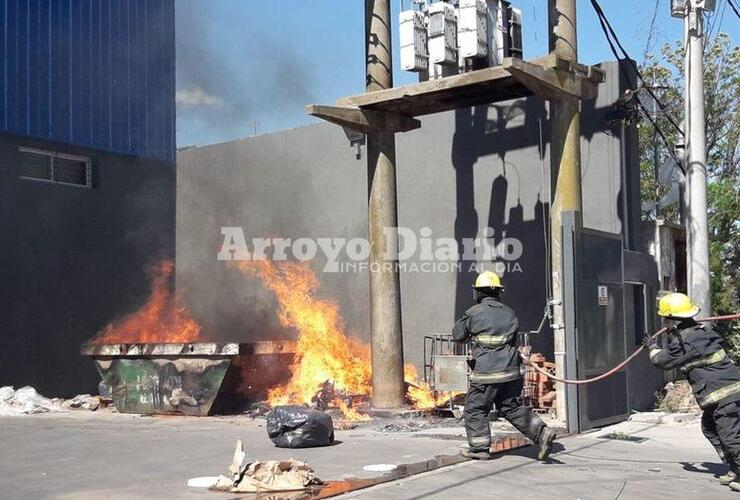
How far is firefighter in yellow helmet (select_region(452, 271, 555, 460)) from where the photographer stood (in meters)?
7.85

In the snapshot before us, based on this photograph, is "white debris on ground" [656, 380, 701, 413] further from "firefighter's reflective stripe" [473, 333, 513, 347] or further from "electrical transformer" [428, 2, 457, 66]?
"electrical transformer" [428, 2, 457, 66]

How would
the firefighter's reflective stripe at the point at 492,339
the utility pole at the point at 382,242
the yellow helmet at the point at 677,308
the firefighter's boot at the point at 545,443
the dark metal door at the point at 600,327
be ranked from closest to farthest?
the yellow helmet at the point at 677,308
the firefighter's boot at the point at 545,443
the firefighter's reflective stripe at the point at 492,339
the dark metal door at the point at 600,327
the utility pole at the point at 382,242

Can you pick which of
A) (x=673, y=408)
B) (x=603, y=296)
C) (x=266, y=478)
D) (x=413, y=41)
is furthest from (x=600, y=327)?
(x=266, y=478)

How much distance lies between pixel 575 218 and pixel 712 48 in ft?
48.3

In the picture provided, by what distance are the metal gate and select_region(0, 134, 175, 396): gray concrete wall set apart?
10164mm

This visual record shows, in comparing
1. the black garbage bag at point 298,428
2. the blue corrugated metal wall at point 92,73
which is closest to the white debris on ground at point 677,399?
the black garbage bag at point 298,428

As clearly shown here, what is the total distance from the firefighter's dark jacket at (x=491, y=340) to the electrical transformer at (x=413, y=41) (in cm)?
508

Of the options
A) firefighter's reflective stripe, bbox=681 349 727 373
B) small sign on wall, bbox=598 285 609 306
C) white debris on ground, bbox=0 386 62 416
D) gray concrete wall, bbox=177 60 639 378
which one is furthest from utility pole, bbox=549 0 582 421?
white debris on ground, bbox=0 386 62 416

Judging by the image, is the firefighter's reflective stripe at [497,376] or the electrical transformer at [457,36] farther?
the electrical transformer at [457,36]

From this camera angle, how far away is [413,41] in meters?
12.0

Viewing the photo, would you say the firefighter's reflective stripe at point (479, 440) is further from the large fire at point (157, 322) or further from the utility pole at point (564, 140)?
the large fire at point (157, 322)

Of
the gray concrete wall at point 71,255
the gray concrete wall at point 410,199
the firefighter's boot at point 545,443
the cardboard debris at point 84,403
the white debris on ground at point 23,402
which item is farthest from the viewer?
the gray concrete wall at point 71,255

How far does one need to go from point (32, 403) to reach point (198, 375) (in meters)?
3.55

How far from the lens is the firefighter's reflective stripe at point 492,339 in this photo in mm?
7934
